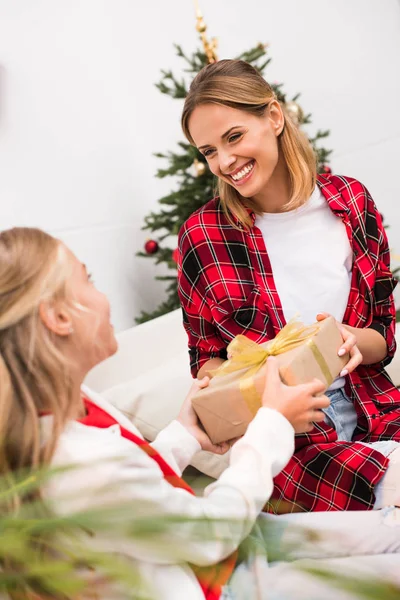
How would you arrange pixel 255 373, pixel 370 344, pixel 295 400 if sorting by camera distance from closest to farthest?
1. pixel 295 400
2. pixel 255 373
3. pixel 370 344

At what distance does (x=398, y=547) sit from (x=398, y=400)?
1.70ft

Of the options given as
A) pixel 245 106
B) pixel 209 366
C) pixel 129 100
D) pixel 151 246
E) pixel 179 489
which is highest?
pixel 245 106

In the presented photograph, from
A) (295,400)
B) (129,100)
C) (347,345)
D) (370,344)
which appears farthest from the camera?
(129,100)

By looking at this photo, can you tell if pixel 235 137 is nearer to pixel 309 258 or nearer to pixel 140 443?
pixel 309 258

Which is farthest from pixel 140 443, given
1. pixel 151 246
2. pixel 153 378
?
pixel 151 246

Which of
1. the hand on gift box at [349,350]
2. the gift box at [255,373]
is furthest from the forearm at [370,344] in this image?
the gift box at [255,373]

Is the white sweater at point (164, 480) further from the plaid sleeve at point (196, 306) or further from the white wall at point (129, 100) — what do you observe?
the white wall at point (129, 100)

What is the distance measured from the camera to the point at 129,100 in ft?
11.4

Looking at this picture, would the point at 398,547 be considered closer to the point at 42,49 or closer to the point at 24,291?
the point at 24,291

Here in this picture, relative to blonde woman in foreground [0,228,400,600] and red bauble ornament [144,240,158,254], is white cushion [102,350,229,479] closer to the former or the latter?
blonde woman in foreground [0,228,400,600]

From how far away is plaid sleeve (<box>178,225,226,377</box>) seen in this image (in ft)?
5.12

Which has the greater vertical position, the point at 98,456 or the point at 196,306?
the point at 98,456

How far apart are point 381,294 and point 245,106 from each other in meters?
0.55

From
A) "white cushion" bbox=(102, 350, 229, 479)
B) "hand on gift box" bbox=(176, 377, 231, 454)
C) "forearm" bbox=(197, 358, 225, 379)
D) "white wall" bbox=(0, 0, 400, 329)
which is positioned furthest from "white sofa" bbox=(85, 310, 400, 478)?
"white wall" bbox=(0, 0, 400, 329)
